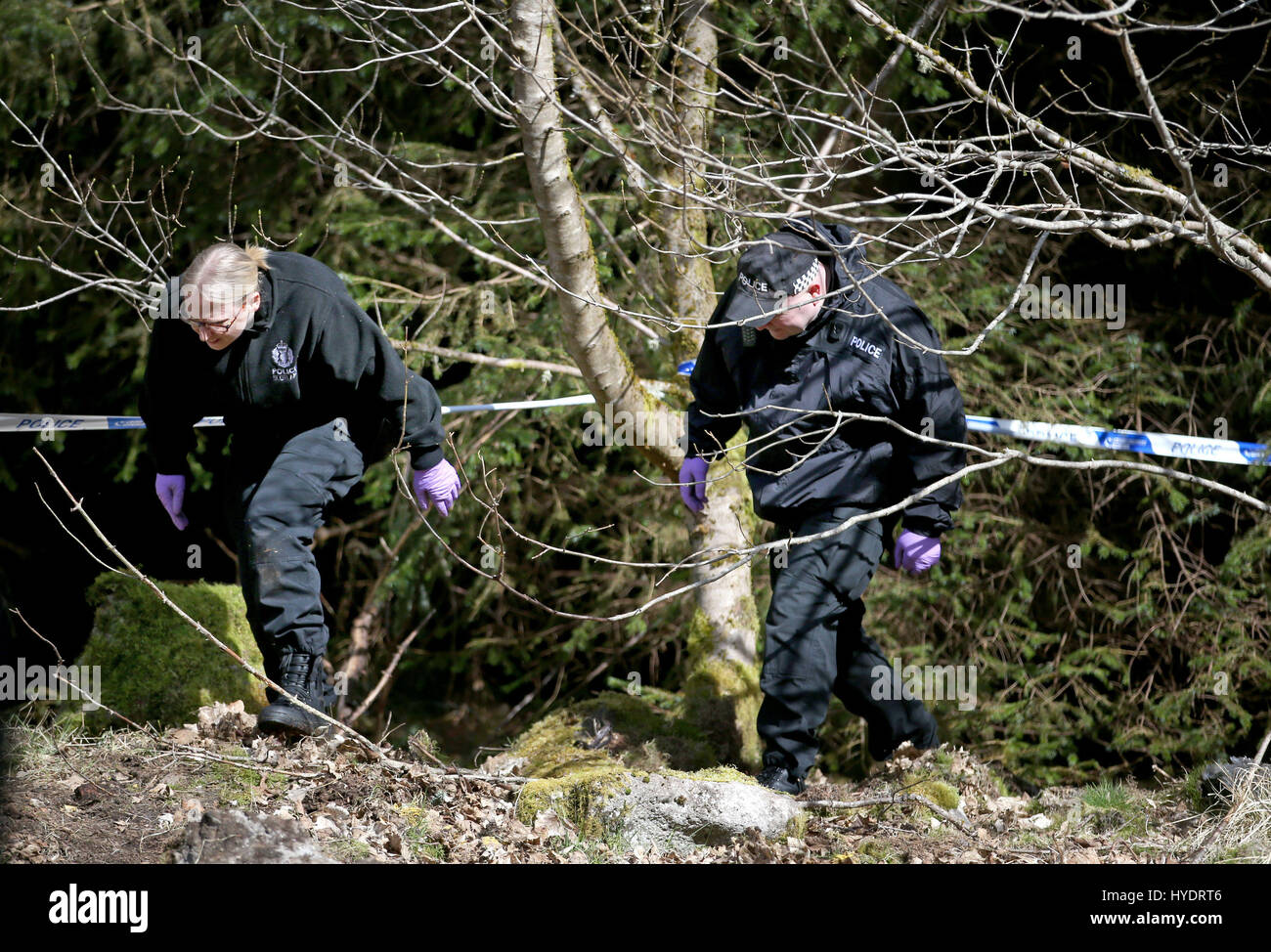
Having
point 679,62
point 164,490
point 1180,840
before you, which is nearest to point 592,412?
point 679,62

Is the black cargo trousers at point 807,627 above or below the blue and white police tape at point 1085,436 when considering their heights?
below

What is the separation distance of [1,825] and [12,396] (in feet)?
16.7

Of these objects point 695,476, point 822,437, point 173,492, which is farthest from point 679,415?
point 173,492

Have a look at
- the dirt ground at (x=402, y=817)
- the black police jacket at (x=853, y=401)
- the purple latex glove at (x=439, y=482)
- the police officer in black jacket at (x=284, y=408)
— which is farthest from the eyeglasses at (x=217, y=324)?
the black police jacket at (x=853, y=401)

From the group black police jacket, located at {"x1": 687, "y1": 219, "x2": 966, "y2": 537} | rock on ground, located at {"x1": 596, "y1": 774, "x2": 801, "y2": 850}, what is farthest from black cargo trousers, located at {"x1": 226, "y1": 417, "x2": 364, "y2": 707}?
black police jacket, located at {"x1": 687, "y1": 219, "x2": 966, "y2": 537}

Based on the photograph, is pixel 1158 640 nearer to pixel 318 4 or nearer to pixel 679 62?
pixel 679 62

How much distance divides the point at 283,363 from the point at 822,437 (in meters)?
2.05

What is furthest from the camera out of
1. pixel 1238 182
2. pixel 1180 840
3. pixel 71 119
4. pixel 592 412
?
pixel 71 119

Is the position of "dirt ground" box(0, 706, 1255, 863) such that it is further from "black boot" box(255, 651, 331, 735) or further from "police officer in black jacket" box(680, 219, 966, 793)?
"police officer in black jacket" box(680, 219, 966, 793)

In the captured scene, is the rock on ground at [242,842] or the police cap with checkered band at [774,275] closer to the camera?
the rock on ground at [242,842]

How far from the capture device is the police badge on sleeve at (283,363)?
15.9ft

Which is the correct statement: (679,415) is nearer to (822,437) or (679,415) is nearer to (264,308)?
(822,437)

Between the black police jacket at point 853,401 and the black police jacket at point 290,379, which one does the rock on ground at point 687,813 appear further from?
the black police jacket at point 290,379

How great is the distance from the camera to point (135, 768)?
4680mm
